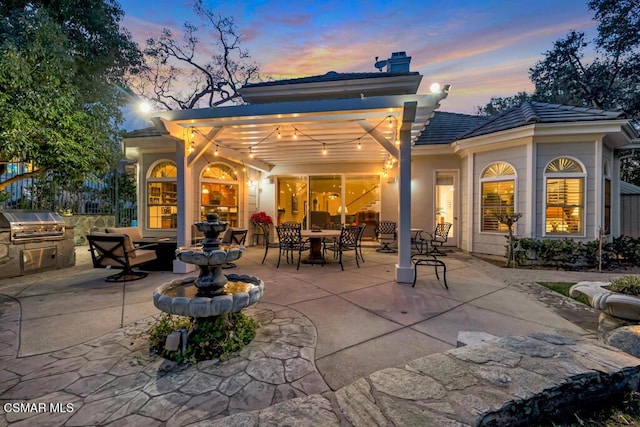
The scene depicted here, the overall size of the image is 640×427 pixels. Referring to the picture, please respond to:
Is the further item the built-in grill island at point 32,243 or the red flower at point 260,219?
the red flower at point 260,219

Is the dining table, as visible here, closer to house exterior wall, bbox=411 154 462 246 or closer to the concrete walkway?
the concrete walkway

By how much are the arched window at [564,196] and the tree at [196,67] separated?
13.0 metres

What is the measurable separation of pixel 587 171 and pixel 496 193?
1814 millimetres

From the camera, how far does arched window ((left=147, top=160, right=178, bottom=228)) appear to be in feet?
24.8

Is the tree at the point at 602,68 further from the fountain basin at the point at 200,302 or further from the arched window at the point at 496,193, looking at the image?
the fountain basin at the point at 200,302

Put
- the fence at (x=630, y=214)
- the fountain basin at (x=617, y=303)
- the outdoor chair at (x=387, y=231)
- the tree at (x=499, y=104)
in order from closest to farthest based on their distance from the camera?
1. the fountain basin at (x=617, y=303)
2. the fence at (x=630, y=214)
3. the outdoor chair at (x=387, y=231)
4. the tree at (x=499, y=104)

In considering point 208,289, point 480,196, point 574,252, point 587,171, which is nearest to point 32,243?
point 208,289

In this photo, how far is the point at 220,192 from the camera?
26.3 ft

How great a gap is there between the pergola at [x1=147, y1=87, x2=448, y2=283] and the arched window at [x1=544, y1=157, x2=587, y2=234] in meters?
3.53

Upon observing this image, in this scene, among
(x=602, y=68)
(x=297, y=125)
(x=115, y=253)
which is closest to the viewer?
(x=115, y=253)

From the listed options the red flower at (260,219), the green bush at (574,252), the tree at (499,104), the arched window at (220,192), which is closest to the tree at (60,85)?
the arched window at (220,192)

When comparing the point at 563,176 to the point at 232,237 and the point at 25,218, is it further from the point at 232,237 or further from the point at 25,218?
the point at 25,218

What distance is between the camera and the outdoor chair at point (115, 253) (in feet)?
14.6

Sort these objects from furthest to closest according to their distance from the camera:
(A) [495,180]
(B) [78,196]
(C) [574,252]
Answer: (B) [78,196] < (A) [495,180] < (C) [574,252]
